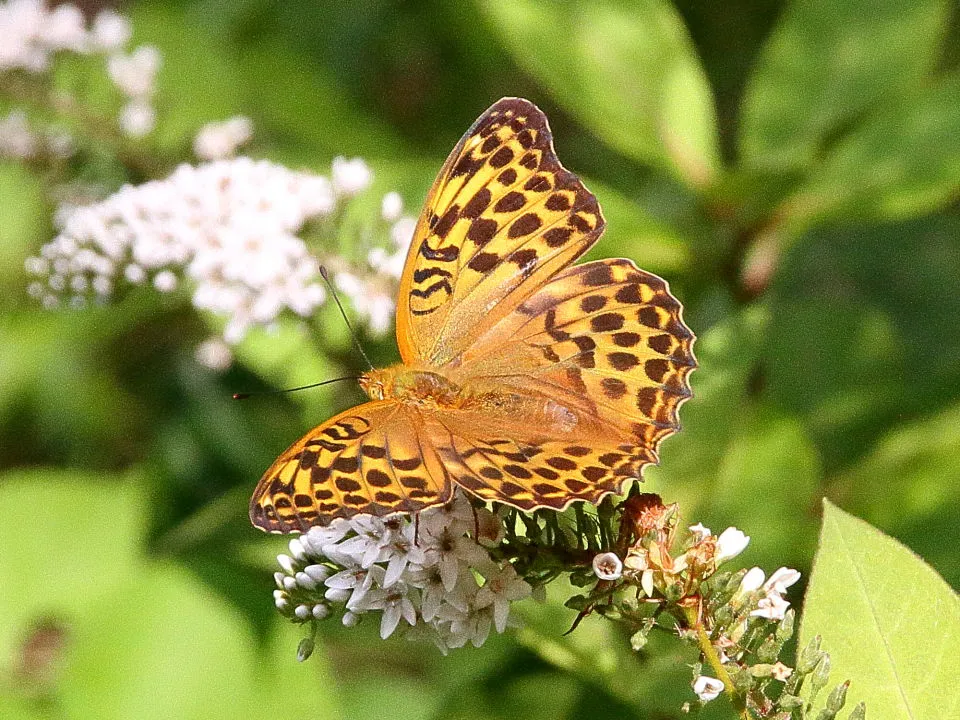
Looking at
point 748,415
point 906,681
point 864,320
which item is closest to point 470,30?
point 864,320

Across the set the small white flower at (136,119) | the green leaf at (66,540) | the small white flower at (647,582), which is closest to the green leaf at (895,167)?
the small white flower at (647,582)

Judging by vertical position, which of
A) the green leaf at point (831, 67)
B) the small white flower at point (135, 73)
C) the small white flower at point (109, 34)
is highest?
the green leaf at point (831, 67)

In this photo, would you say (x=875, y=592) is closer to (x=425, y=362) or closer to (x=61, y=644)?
(x=425, y=362)

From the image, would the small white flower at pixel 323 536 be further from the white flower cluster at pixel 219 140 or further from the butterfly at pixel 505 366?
the white flower cluster at pixel 219 140

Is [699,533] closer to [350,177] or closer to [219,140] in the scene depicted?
[350,177]

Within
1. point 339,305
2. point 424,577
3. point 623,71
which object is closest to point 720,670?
point 424,577
